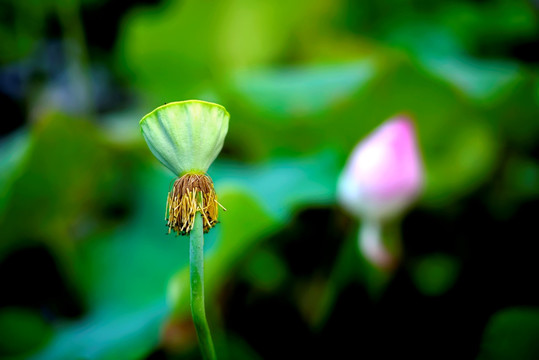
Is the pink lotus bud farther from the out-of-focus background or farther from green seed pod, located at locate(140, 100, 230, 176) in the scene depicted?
green seed pod, located at locate(140, 100, 230, 176)

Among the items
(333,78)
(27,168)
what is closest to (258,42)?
(333,78)

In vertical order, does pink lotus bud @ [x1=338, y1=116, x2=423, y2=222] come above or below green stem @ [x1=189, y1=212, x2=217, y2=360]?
above

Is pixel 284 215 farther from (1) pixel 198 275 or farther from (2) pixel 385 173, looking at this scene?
(1) pixel 198 275

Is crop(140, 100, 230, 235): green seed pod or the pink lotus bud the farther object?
the pink lotus bud

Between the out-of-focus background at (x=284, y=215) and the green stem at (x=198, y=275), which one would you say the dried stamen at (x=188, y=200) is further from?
the out-of-focus background at (x=284, y=215)

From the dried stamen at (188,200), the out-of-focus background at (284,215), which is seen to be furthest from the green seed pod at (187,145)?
the out-of-focus background at (284,215)

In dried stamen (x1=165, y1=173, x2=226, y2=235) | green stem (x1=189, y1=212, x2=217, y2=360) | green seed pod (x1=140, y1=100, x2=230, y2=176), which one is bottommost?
green stem (x1=189, y1=212, x2=217, y2=360)

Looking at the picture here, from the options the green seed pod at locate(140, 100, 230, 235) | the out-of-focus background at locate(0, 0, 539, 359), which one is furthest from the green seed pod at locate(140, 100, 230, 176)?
the out-of-focus background at locate(0, 0, 539, 359)
